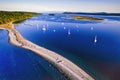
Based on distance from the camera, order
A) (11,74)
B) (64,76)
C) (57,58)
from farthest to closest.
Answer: (57,58) < (11,74) < (64,76)

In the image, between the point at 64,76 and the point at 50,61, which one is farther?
the point at 50,61

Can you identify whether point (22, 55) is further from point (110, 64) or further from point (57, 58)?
point (110, 64)

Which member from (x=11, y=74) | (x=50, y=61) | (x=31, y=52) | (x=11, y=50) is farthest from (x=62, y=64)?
(x=11, y=50)

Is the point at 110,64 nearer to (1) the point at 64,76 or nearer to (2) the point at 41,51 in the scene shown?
(1) the point at 64,76

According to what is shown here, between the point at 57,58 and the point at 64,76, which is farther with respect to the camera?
the point at 57,58

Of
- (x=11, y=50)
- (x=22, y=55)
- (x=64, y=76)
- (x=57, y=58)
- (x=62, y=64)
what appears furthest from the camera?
(x=11, y=50)

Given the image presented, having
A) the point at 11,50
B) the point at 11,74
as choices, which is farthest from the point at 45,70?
the point at 11,50
